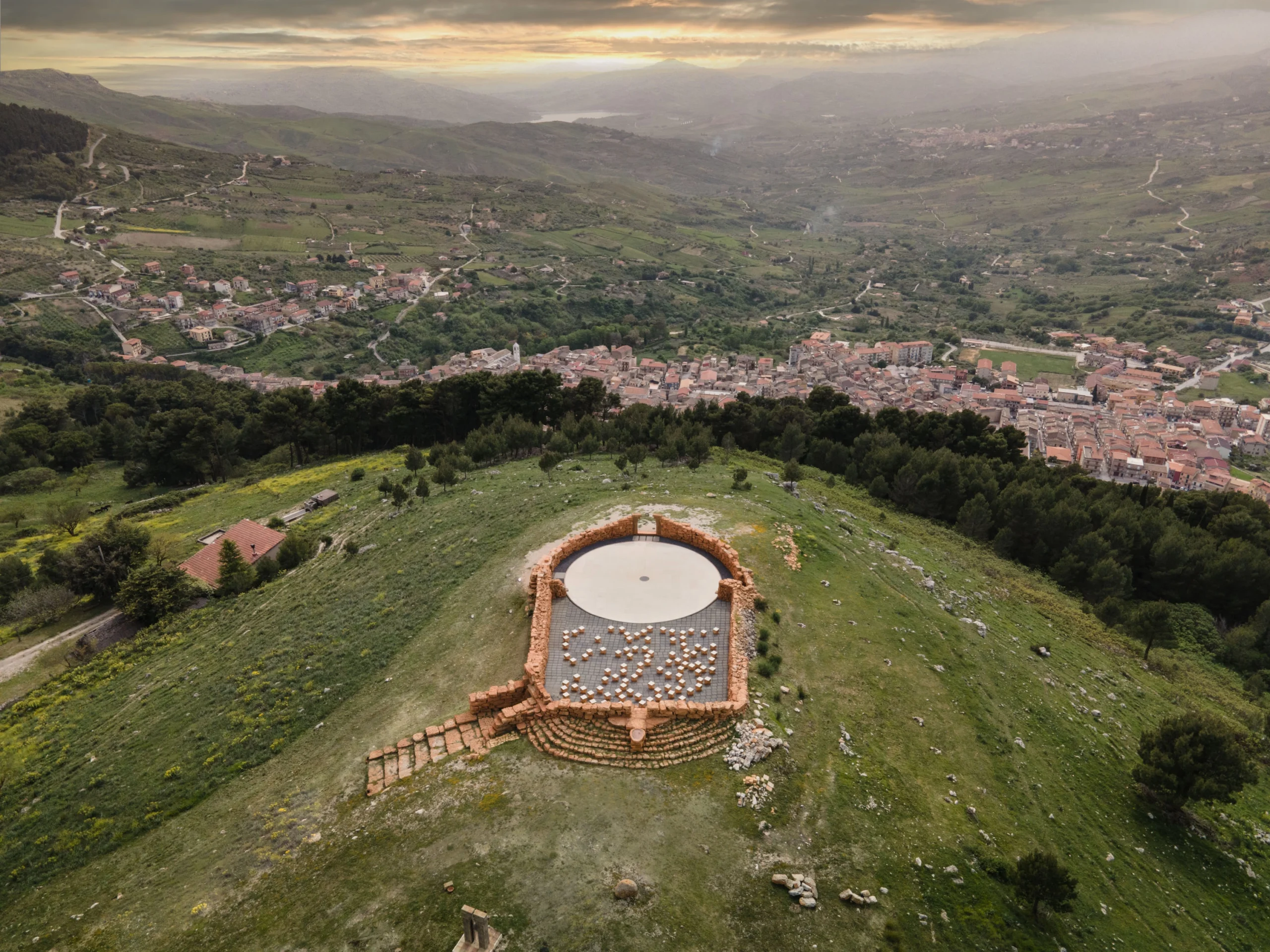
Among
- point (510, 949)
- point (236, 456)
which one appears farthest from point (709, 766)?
point (236, 456)

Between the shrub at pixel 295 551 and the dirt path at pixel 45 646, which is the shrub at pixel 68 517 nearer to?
the dirt path at pixel 45 646

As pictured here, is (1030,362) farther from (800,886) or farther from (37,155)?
(37,155)

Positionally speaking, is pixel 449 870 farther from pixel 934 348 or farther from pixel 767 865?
pixel 934 348

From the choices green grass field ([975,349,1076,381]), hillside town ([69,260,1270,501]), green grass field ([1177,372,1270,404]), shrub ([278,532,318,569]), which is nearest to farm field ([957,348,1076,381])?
green grass field ([975,349,1076,381])

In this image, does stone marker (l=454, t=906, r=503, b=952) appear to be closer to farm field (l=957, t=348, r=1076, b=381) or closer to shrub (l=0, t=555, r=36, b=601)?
shrub (l=0, t=555, r=36, b=601)

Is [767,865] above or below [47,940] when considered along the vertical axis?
above
